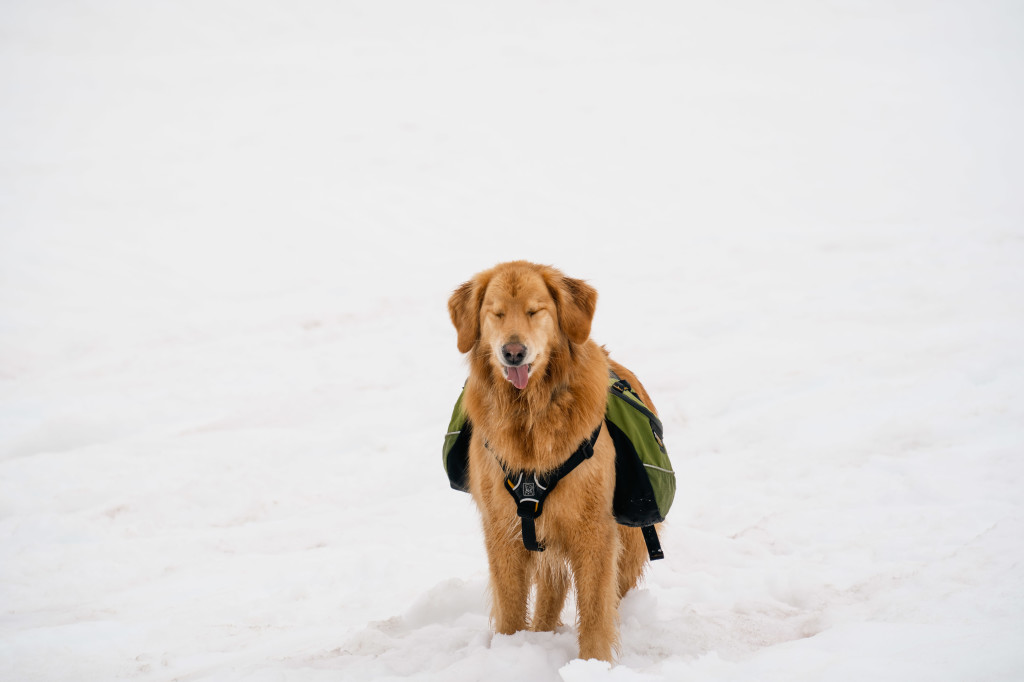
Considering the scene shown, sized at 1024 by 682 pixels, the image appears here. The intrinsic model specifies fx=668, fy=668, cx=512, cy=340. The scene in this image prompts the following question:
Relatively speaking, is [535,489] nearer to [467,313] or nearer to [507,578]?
[507,578]

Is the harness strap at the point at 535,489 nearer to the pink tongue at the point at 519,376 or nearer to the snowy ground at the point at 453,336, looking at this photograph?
the pink tongue at the point at 519,376

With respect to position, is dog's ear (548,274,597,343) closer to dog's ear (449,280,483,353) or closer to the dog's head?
the dog's head

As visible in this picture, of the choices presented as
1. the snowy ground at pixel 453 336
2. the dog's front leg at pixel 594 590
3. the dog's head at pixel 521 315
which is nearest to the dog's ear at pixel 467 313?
the dog's head at pixel 521 315

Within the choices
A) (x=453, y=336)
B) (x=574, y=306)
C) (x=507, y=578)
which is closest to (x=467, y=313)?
(x=574, y=306)

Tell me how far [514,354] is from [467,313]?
0.62 meters

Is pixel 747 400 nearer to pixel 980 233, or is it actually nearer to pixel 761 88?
pixel 980 233

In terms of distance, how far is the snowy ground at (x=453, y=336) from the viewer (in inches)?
159

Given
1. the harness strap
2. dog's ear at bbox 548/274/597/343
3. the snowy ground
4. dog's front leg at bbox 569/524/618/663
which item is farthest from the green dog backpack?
the snowy ground

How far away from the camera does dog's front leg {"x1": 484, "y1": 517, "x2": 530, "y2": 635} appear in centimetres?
353

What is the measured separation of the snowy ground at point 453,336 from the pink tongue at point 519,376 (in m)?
1.29

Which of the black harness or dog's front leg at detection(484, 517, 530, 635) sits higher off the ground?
the black harness

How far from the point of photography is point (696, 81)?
27.5 metres

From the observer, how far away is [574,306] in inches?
138

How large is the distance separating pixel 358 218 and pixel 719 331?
10.8 meters
